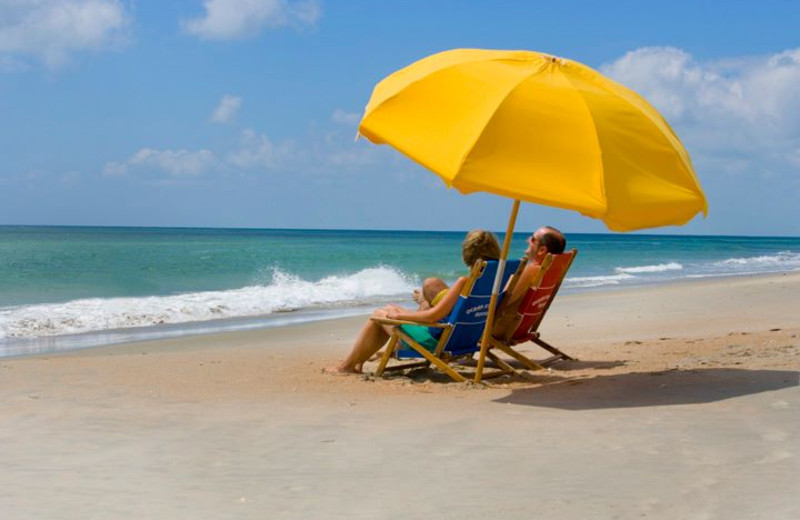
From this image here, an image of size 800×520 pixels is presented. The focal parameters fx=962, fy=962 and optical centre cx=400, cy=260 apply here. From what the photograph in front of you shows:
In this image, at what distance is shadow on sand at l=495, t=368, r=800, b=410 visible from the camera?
19.6 feet

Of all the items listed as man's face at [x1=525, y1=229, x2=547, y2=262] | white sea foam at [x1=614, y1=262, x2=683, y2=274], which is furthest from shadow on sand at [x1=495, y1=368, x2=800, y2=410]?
white sea foam at [x1=614, y1=262, x2=683, y2=274]

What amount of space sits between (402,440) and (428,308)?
7.67 ft

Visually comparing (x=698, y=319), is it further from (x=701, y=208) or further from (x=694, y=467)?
(x=694, y=467)

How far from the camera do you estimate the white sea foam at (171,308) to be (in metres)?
13.5

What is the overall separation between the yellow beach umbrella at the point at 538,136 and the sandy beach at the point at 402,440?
4.12 feet

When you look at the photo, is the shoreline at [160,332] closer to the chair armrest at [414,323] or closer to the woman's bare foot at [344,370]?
the woman's bare foot at [344,370]

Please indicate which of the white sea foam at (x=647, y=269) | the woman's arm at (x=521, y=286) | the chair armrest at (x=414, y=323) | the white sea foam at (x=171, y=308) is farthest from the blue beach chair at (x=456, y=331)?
the white sea foam at (x=647, y=269)

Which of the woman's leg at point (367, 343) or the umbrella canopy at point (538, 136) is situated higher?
the umbrella canopy at point (538, 136)

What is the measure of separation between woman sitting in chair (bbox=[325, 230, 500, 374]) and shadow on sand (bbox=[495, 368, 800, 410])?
2.72 ft

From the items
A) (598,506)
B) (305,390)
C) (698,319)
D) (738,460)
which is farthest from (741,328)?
(598,506)

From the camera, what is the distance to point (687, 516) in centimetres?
358

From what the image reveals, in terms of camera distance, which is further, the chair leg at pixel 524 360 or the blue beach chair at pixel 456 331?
the chair leg at pixel 524 360

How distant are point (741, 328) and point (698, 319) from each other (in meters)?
1.70

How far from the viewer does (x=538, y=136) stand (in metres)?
5.51
